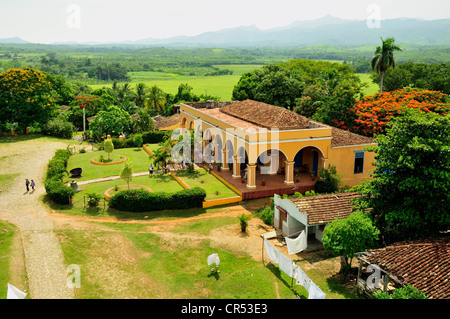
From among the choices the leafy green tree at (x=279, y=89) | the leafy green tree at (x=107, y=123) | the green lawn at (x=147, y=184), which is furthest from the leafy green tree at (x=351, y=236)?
the leafy green tree at (x=107, y=123)

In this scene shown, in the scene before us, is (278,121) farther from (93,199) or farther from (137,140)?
(137,140)

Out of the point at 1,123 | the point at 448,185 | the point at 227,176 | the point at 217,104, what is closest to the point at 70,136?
the point at 1,123

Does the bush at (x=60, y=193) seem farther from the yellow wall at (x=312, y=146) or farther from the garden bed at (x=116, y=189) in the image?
the yellow wall at (x=312, y=146)

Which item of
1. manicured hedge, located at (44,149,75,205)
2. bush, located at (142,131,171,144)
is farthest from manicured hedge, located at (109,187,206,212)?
bush, located at (142,131,171,144)

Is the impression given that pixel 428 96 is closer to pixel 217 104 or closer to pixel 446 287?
pixel 217 104

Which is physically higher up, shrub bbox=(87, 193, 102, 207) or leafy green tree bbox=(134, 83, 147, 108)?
leafy green tree bbox=(134, 83, 147, 108)

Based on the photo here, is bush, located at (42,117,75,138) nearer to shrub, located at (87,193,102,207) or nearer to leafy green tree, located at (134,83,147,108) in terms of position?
leafy green tree, located at (134,83,147,108)
